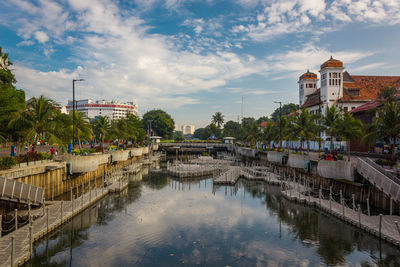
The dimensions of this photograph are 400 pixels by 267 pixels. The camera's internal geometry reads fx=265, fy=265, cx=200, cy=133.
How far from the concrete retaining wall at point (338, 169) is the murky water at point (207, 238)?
5779mm

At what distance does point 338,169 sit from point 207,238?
19377 mm

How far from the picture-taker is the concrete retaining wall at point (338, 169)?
31.0 meters

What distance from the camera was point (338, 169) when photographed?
3222cm

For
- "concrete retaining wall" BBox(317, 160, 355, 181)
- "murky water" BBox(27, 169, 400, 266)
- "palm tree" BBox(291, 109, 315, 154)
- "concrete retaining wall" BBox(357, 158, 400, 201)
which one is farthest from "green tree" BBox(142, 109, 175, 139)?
"concrete retaining wall" BBox(357, 158, 400, 201)

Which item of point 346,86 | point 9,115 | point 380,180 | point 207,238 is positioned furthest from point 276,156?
point 9,115

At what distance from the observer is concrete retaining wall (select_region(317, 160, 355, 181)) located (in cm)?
3098

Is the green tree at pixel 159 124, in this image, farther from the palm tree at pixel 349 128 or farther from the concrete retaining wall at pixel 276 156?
the palm tree at pixel 349 128

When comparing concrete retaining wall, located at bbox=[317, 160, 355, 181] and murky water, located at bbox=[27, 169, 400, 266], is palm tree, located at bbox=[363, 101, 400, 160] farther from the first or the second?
murky water, located at bbox=[27, 169, 400, 266]

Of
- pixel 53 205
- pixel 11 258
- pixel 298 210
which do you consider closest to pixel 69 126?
pixel 53 205

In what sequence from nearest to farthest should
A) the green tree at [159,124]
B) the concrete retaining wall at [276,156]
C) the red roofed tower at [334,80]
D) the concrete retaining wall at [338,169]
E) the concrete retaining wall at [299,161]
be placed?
the concrete retaining wall at [338,169] → the concrete retaining wall at [299,161] → the concrete retaining wall at [276,156] → the red roofed tower at [334,80] → the green tree at [159,124]

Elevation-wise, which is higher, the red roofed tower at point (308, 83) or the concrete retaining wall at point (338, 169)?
the red roofed tower at point (308, 83)

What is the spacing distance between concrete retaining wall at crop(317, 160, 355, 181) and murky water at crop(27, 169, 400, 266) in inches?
228

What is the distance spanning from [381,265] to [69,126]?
46919 millimetres

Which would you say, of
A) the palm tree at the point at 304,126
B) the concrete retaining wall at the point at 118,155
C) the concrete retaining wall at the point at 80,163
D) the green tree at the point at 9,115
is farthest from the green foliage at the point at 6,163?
the palm tree at the point at 304,126
